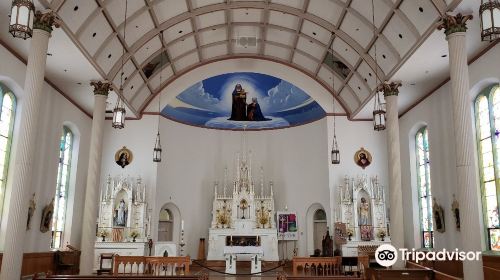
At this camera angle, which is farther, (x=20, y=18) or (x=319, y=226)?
(x=319, y=226)

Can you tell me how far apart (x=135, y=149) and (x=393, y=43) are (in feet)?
Answer: 40.3

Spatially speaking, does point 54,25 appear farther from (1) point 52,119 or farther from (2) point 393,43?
(2) point 393,43

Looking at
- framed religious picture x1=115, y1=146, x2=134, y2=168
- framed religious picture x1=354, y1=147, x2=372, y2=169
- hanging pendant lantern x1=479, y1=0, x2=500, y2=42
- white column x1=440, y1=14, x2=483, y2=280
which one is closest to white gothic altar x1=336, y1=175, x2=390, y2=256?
framed religious picture x1=354, y1=147, x2=372, y2=169

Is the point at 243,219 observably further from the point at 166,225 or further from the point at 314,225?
the point at 166,225

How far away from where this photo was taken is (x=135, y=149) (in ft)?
66.9

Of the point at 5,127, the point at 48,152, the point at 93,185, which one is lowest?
the point at 93,185

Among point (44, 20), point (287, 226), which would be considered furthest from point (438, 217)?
point (44, 20)

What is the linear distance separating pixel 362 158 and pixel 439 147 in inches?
180

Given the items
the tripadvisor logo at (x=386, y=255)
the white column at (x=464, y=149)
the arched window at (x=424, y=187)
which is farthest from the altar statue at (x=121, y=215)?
the white column at (x=464, y=149)

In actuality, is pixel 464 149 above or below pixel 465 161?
above

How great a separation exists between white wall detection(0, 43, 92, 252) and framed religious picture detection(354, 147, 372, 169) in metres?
12.1

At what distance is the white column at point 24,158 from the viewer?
915cm

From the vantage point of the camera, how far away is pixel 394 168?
1462cm

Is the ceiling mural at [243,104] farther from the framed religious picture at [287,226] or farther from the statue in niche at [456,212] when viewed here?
the statue in niche at [456,212]
